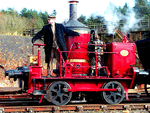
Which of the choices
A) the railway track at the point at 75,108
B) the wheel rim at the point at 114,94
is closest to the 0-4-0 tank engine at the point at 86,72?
the wheel rim at the point at 114,94

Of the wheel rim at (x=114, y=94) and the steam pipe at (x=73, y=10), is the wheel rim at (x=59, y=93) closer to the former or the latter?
the wheel rim at (x=114, y=94)

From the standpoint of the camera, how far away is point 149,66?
1019cm

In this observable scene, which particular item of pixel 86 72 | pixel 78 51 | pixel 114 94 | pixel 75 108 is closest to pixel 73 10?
pixel 78 51

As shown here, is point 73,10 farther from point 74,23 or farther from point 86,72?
point 86,72

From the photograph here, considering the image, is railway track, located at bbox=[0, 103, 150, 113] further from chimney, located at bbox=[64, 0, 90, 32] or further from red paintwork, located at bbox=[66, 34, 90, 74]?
chimney, located at bbox=[64, 0, 90, 32]

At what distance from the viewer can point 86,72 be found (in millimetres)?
10492

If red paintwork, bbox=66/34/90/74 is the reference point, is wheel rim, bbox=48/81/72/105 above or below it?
below

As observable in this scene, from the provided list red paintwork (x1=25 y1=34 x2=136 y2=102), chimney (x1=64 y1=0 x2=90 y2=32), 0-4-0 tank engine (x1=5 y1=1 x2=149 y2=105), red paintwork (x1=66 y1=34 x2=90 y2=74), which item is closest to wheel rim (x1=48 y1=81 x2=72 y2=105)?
0-4-0 tank engine (x1=5 y1=1 x2=149 y2=105)

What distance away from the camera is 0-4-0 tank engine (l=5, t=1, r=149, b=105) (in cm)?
949

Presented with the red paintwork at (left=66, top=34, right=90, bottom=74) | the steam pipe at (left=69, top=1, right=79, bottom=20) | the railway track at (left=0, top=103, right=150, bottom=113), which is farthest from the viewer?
the steam pipe at (left=69, top=1, right=79, bottom=20)

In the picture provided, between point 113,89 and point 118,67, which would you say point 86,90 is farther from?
point 118,67

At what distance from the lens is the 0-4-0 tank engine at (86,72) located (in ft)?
31.1

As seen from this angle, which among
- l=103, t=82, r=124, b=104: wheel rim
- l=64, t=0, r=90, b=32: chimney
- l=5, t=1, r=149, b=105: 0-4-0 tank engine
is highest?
l=64, t=0, r=90, b=32: chimney

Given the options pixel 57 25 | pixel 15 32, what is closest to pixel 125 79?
pixel 57 25
